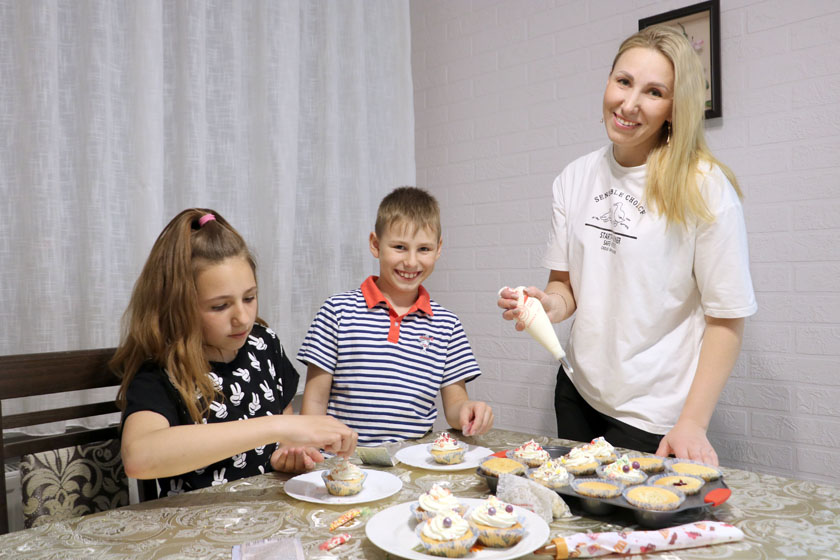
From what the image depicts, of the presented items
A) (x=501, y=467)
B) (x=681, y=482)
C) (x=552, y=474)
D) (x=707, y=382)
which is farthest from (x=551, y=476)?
(x=707, y=382)

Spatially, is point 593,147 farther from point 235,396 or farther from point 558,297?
point 235,396

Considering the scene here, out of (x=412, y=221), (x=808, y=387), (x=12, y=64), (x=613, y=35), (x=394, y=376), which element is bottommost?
(x=808, y=387)

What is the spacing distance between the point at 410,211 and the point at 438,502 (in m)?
1.04

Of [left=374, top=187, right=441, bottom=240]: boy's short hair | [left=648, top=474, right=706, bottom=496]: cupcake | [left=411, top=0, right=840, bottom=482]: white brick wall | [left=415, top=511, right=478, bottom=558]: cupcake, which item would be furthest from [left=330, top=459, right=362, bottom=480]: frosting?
[left=411, top=0, right=840, bottom=482]: white brick wall

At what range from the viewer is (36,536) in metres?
1.04

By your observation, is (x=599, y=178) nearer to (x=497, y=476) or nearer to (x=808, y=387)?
(x=497, y=476)

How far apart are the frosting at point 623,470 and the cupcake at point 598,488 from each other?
0.9 inches

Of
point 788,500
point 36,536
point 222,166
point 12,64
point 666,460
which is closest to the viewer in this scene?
point 36,536

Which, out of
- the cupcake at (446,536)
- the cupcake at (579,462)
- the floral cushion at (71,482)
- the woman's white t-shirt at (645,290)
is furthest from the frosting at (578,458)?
the floral cushion at (71,482)

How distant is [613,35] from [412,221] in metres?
1.45

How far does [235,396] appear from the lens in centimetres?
A: 161

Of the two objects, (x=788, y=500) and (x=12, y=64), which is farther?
(x=12, y=64)

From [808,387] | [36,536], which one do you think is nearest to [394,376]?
[36,536]

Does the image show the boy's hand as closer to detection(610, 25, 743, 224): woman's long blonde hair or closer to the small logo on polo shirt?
the small logo on polo shirt
